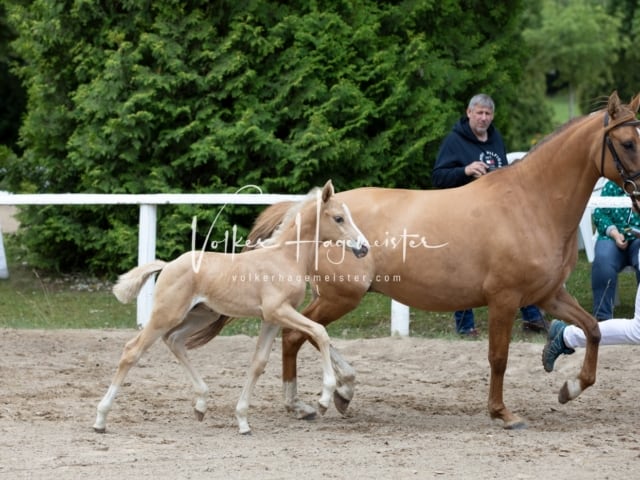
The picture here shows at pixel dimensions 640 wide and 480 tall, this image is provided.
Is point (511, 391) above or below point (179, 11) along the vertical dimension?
below

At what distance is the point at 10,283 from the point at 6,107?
12.0 m

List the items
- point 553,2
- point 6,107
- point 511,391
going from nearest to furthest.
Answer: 1. point 511,391
2. point 6,107
3. point 553,2

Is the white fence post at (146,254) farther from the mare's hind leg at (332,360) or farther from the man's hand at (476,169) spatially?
the man's hand at (476,169)

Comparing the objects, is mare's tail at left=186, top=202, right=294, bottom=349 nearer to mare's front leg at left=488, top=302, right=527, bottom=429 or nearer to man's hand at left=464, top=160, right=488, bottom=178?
mare's front leg at left=488, top=302, right=527, bottom=429

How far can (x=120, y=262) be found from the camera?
39.9ft

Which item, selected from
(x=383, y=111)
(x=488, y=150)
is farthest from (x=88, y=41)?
(x=488, y=150)

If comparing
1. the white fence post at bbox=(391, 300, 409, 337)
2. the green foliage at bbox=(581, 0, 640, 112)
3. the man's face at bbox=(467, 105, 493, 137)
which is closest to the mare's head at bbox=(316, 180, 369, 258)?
the man's face at bbox=(467, 105, 493, 137)

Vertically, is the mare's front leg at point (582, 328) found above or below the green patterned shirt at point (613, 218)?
below

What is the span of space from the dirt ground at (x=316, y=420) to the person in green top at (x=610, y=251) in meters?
0.61

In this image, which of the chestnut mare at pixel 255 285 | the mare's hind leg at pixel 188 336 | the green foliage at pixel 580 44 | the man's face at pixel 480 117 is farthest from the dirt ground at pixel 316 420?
the green foliage at pixel 580 44

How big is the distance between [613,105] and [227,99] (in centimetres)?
603

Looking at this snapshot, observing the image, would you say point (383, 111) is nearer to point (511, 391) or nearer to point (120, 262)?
point (120, 262)

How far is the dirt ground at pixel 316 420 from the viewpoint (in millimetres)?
5535

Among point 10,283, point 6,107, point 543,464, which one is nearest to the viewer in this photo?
point 543,464
